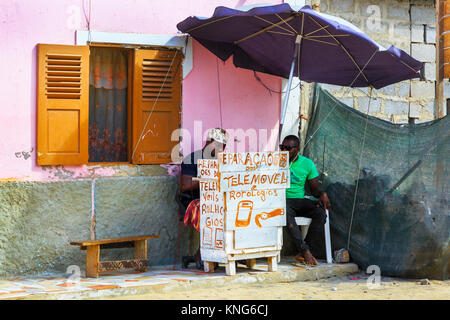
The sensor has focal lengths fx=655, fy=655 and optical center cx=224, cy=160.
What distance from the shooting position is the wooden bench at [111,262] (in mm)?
6215

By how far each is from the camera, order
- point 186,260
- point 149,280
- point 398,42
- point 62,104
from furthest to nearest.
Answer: point 398,42, point 186,260, point 62,104, point 149,280

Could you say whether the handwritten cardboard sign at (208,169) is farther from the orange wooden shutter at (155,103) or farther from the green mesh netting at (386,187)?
the green mesh netting at (386,187)

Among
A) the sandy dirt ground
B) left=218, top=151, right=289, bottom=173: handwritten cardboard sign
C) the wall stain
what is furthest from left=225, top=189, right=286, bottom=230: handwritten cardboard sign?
the wall stain

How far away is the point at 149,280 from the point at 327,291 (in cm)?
170

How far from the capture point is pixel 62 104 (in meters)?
6.66

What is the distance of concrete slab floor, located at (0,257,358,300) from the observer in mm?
5562

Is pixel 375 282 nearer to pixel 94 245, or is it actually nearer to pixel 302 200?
pixel 302 200

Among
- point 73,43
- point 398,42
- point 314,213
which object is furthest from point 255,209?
point 398,42

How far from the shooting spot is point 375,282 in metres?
6.70

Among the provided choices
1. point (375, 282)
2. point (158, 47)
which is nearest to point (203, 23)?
point (158, 47)

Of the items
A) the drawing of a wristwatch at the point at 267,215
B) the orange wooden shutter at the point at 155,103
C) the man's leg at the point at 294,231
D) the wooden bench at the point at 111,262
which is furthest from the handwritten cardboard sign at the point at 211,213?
the man's leg at the point at 294,231

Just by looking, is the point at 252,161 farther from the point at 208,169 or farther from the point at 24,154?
the point at 24,154

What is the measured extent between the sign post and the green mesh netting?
3.81ft

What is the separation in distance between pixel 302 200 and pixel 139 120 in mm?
1996
